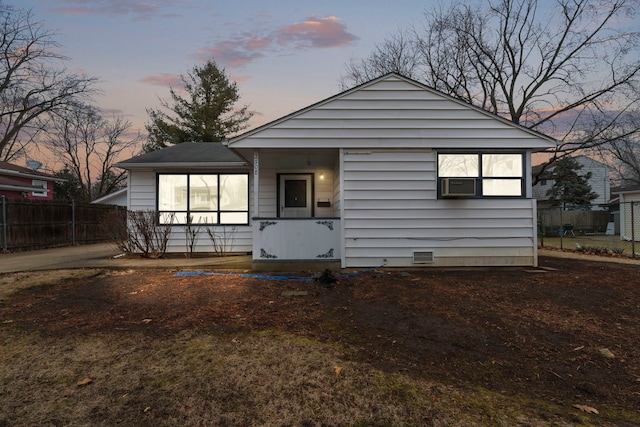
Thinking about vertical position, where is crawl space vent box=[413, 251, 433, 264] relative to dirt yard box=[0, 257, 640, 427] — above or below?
above

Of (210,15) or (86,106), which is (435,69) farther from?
(86,106)

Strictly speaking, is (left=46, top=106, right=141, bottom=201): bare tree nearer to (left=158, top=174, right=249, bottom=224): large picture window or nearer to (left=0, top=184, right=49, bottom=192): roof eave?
(left=0, top=184, right=49, bottom=192): roof eave

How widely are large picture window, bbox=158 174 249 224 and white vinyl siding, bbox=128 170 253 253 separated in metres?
0.19

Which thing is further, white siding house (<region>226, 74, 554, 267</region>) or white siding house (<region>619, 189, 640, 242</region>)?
white siding house (<region>619, 189, 640, 242</region>)

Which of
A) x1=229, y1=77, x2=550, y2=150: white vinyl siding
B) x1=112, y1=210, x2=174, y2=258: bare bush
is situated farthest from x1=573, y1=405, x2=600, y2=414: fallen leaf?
x1=112, y1=210, x2=174, y2=258: bare bush

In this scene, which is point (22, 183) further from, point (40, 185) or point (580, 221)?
point (580, 221)

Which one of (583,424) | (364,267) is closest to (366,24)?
(364,267)

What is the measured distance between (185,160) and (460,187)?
7.48 metres

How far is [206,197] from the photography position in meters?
9.77

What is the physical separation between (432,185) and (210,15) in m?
9.35

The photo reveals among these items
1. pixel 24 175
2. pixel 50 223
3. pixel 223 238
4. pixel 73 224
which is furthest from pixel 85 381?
pixel 24 175

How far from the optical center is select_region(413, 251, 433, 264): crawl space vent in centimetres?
721

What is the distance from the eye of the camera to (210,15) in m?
11.0

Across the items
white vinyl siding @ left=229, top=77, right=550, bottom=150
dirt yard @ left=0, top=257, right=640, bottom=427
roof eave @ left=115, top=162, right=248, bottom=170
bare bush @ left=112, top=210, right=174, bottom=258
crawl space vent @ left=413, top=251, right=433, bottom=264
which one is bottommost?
dirt yard @ left=0, top=257, right=640, bottom=427
